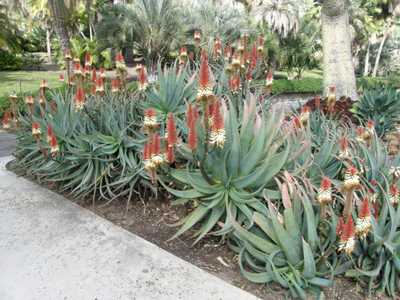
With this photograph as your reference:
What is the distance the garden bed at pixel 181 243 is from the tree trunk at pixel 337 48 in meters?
5.64

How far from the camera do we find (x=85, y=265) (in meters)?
2.75

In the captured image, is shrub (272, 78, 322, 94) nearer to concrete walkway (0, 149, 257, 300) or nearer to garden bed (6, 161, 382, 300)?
garden bed (6, 161, 382, 300)

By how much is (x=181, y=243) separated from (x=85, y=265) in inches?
30.2

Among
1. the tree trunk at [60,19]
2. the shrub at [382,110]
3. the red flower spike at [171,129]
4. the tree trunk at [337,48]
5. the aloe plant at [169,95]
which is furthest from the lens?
the tree trunk at [60,19]

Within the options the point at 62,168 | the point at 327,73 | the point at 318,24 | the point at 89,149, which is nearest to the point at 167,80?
the point at 89,149

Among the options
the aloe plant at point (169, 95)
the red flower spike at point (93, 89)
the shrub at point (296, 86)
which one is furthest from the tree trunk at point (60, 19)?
the aloe plant at point (169, 95)

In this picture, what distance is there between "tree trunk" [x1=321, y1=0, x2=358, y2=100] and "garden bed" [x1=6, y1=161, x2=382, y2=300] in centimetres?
564

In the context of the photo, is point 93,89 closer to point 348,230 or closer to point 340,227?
point 340,227

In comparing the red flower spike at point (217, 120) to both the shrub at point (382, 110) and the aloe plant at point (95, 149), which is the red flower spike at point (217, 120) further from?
the shrub at point (382, 110)

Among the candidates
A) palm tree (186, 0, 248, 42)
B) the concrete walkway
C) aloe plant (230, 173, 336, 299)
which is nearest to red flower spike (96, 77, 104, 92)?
the concrete walkway

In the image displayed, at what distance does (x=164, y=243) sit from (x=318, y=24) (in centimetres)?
2384

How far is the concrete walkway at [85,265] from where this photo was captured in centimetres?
247

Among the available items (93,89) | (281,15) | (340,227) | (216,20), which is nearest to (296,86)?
(216,20)

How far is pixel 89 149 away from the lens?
12.8 ft
